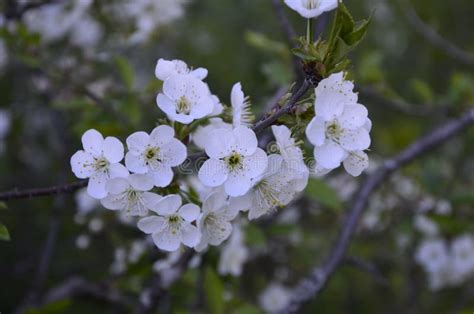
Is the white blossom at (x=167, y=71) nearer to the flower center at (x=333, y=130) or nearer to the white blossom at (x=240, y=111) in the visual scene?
the white blossom at (x=240, y=111)

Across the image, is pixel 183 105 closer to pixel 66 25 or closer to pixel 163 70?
pixel 163 70

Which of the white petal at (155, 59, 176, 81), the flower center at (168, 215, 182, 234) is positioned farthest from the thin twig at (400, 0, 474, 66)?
the flower center at (168, 215, 182, 234)

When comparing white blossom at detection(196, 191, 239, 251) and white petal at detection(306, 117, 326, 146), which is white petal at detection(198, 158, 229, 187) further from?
white petal at detection(306, 117, 326, 146)

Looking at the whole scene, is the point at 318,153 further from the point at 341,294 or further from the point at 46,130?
the point at 46,130

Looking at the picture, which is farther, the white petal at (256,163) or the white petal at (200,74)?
the white petal at (200,74)

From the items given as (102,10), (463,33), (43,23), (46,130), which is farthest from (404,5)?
(46,130)

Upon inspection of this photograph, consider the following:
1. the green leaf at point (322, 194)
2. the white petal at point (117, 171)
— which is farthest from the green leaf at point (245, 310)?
the white petal at point (117, 171)

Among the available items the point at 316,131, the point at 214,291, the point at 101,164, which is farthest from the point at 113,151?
the point at 214,291
